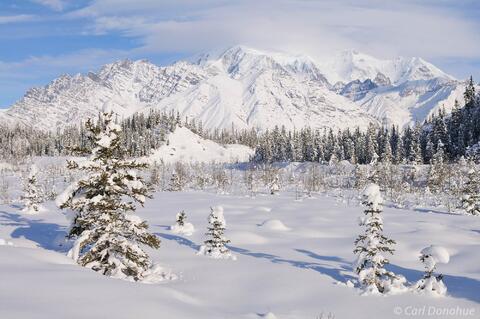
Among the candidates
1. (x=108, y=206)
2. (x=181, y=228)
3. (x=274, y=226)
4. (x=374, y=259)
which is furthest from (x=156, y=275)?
(x=274, y=226)

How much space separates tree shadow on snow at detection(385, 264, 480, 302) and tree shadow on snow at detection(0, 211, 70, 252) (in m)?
16.2

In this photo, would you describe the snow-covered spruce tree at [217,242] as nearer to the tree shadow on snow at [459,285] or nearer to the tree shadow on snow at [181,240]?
the tree shadow on snow at [181,240]

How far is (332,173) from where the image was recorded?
132 m

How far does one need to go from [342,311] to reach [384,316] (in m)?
1.32

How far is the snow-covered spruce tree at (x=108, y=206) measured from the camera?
704 inches

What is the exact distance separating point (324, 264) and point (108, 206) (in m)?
11.1

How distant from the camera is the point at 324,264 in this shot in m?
23.5

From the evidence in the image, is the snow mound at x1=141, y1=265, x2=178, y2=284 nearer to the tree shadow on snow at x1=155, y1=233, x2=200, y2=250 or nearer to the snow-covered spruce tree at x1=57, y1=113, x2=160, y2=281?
the snow-covered spruce tree at x1=57, y1=113, x2=160, y2=281

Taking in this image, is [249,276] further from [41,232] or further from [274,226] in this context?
[274,226]

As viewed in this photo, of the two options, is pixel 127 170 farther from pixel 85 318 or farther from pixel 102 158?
pixel 85 318

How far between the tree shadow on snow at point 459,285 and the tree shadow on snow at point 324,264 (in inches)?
108

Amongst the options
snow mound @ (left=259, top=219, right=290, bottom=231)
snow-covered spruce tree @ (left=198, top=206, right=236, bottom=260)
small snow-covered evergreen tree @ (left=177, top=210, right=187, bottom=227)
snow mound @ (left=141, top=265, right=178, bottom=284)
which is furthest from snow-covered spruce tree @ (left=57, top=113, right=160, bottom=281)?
snow mound @ (left=259, top=219, right=290, bottom=231)

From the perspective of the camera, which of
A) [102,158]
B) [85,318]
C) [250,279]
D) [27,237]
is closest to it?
[85,318]

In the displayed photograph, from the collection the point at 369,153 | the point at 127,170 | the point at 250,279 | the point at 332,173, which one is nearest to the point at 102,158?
the point at 127,170
